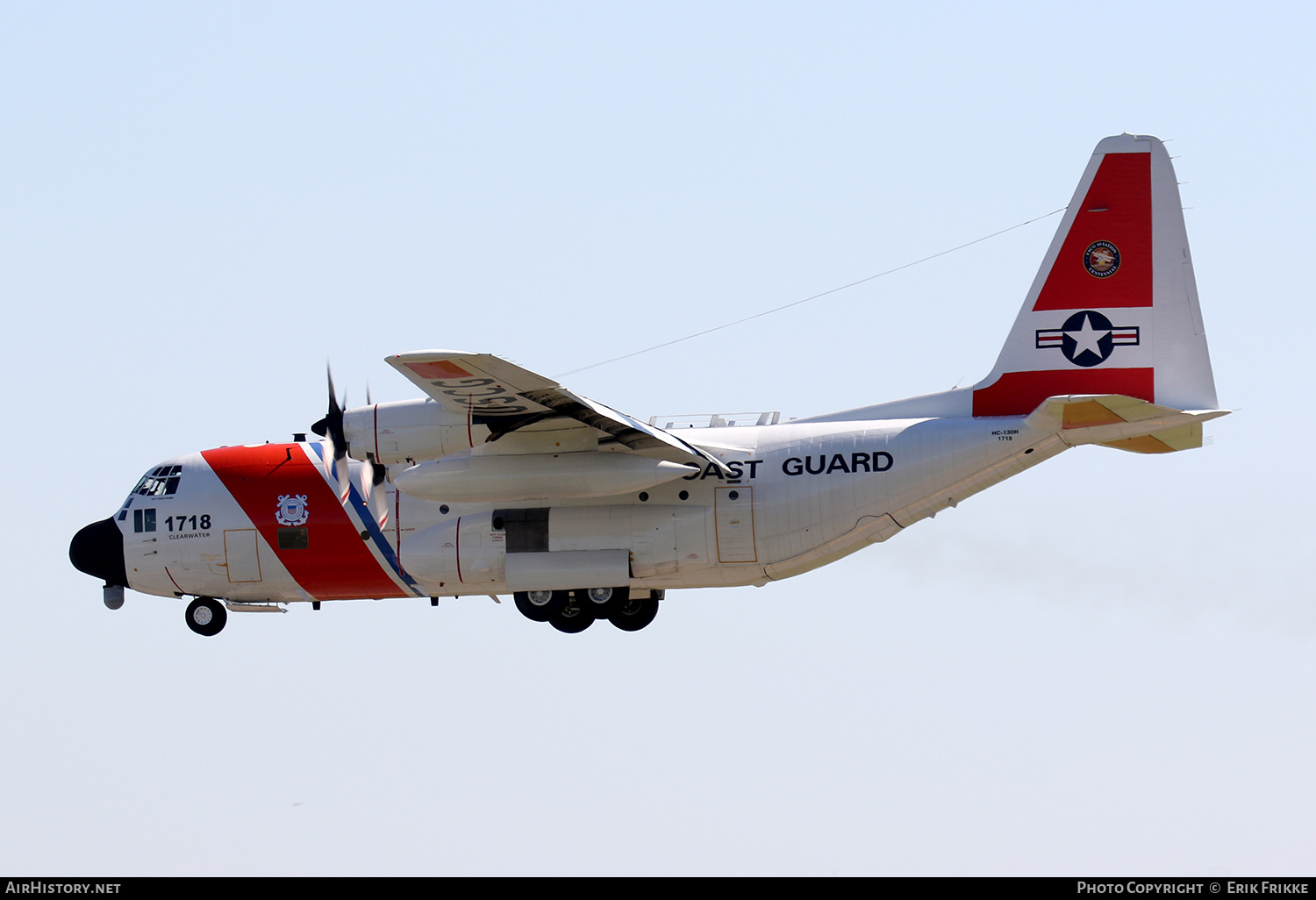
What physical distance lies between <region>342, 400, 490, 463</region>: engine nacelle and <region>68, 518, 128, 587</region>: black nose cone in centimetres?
597

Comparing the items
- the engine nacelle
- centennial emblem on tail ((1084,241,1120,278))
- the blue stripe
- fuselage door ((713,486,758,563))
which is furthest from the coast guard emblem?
centennial emblem on tail ((1084,241,1120,278))

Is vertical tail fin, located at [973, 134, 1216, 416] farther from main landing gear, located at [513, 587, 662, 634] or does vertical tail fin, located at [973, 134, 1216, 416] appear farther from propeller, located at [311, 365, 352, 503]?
propeller, located at [311, 365, 352, 503]

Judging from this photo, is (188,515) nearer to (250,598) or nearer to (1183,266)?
(250,598)

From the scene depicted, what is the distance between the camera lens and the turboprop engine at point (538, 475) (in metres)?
23.9

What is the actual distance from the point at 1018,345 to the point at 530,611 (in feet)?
25.6

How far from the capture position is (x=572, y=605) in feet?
83.6

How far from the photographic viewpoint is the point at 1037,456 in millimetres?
23656

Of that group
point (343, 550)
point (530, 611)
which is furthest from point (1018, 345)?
point (343, 550)

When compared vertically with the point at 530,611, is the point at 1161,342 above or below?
above

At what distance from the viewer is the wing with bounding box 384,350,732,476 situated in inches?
823
